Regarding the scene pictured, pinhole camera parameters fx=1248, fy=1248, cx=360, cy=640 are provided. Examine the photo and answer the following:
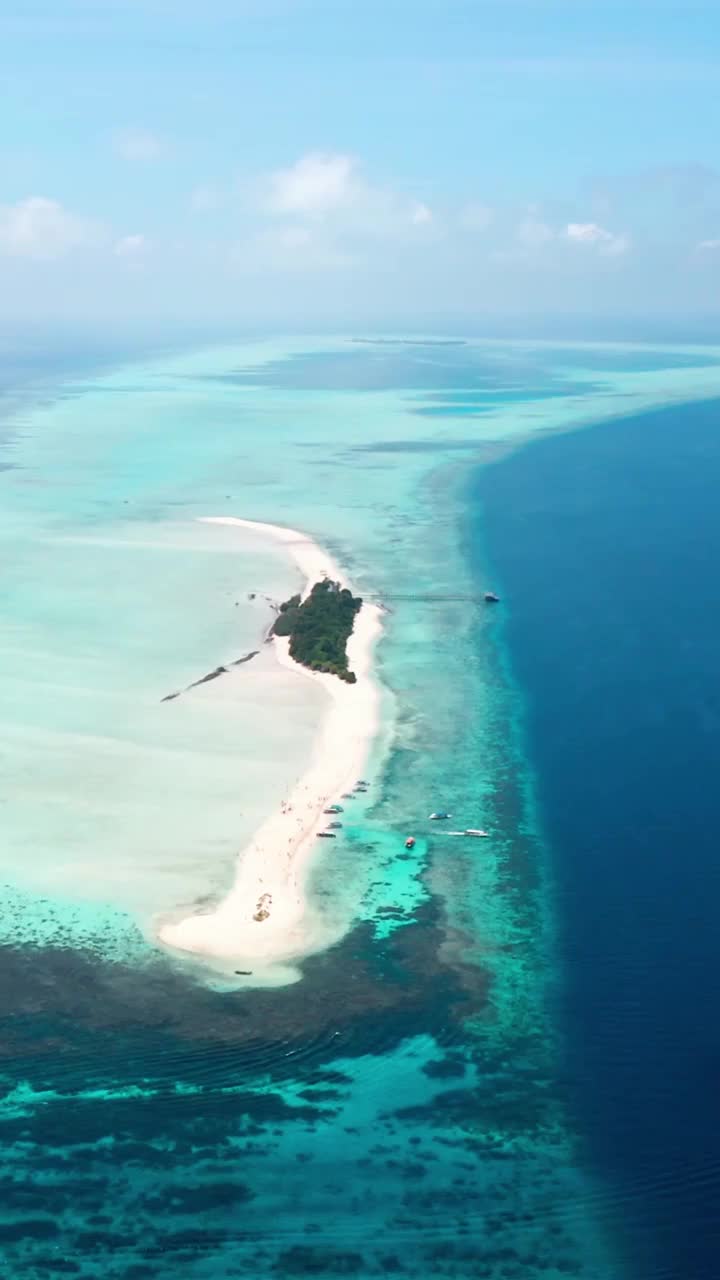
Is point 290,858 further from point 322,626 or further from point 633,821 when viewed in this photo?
point 322,626

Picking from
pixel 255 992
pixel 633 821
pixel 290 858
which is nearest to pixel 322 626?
pixel 633 821

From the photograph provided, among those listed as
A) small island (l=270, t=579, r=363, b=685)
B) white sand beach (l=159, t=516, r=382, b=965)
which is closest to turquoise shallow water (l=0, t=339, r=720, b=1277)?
white sand beach (l=159, t=516, r=382, b=965)

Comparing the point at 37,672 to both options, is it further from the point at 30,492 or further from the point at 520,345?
the point at 520,345

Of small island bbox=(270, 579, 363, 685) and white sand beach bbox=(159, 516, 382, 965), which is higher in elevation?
small island bbox=(270, 579, 363, 685)

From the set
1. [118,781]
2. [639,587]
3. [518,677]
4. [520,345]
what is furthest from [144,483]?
[520,345]

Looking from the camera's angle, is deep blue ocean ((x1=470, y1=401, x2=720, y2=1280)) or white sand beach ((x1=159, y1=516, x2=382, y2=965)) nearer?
deep blue ocean ((x1=470, y1=401, x2=720, y2=1280))

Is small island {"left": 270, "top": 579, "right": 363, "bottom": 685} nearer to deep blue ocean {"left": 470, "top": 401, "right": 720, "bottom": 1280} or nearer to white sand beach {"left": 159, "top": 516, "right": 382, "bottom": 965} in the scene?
white sand beach {"left": 159, "top": 516, "right": 382, "bottom": 965}
